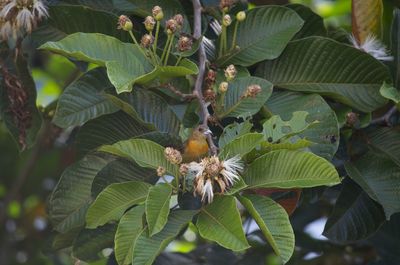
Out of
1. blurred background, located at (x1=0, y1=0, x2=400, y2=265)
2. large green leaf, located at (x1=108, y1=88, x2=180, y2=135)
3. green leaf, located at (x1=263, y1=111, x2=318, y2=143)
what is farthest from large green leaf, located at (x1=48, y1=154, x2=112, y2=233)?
blurred background, located at (x1=0, y1=0, x2=400, y2=265)

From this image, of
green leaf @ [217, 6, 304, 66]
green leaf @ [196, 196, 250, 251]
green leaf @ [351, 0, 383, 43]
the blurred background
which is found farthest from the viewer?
the blurred background

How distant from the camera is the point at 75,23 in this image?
167cm

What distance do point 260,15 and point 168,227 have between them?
0.50 metres

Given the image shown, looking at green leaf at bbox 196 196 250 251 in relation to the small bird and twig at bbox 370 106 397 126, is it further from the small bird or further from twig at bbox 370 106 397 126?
twig at bbox 370 106 397 126

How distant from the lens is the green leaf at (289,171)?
1.29 m

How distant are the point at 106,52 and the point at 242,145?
0.30 meters

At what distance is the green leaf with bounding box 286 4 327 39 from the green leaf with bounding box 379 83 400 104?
0.76ft

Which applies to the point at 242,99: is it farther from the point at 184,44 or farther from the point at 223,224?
the point at 223,224

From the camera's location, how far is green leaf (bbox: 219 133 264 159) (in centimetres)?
128

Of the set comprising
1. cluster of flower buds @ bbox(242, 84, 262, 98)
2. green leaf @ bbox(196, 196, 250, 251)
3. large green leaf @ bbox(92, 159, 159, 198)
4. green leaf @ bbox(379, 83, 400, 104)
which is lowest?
large green leaf @ bbox(92, 159, 159, 198)

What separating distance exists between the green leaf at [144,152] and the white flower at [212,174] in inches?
2.2

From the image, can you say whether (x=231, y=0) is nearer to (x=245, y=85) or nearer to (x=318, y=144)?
(x=245, y=85)

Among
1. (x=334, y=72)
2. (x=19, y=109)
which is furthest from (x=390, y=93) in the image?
(x=19, y=109)

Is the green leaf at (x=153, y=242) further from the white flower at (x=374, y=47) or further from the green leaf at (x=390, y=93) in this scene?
the white flower at (x=374, y=47)
